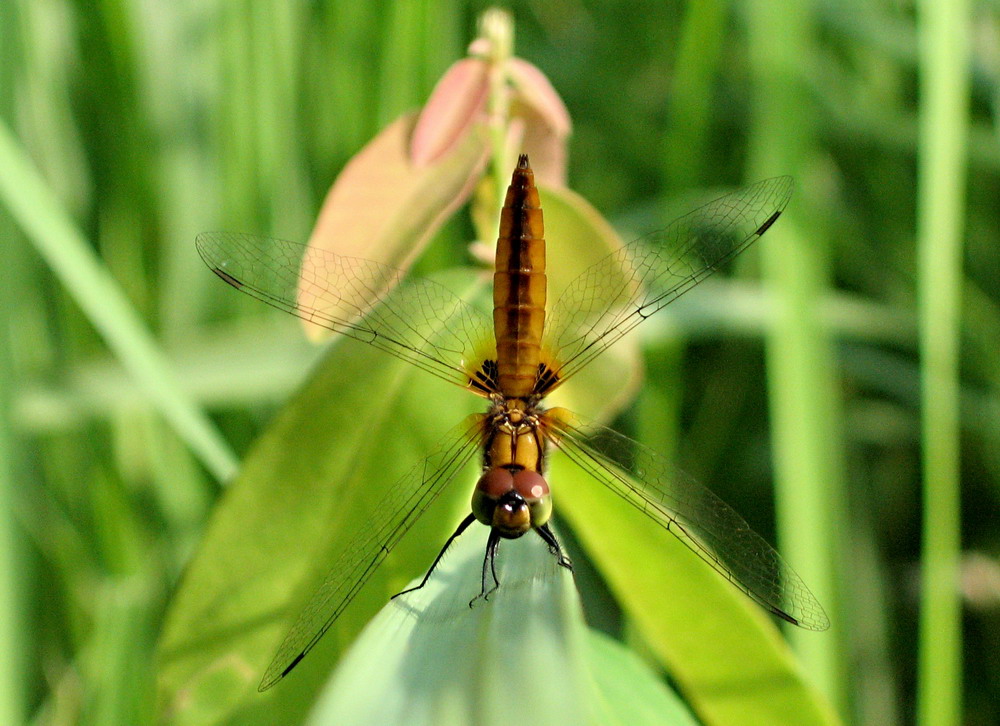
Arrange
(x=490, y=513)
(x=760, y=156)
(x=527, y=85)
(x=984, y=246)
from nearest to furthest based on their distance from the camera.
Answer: (x=490, y=513) → (x=527, y=85) → (x=760, y=156) → (x=984, y=246)

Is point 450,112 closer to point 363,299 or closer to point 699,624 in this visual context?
point 363,299

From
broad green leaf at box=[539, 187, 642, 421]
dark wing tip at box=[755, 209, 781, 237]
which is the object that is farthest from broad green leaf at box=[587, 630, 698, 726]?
dark wing tip at box=[755, 209, 781, 237]

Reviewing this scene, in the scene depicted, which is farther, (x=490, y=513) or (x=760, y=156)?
(x=760, y=156)

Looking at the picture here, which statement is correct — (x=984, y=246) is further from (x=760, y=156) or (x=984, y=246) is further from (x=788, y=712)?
(x=788, y=712)

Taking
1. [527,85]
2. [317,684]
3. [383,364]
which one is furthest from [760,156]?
[317,684]

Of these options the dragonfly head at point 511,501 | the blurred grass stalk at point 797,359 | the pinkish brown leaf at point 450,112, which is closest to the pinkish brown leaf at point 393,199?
the pinkish brown leaf at point 450,112

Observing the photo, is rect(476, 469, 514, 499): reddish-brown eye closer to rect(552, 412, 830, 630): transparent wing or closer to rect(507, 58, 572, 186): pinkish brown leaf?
rect(552, 412, 830, 630): transparent wing
